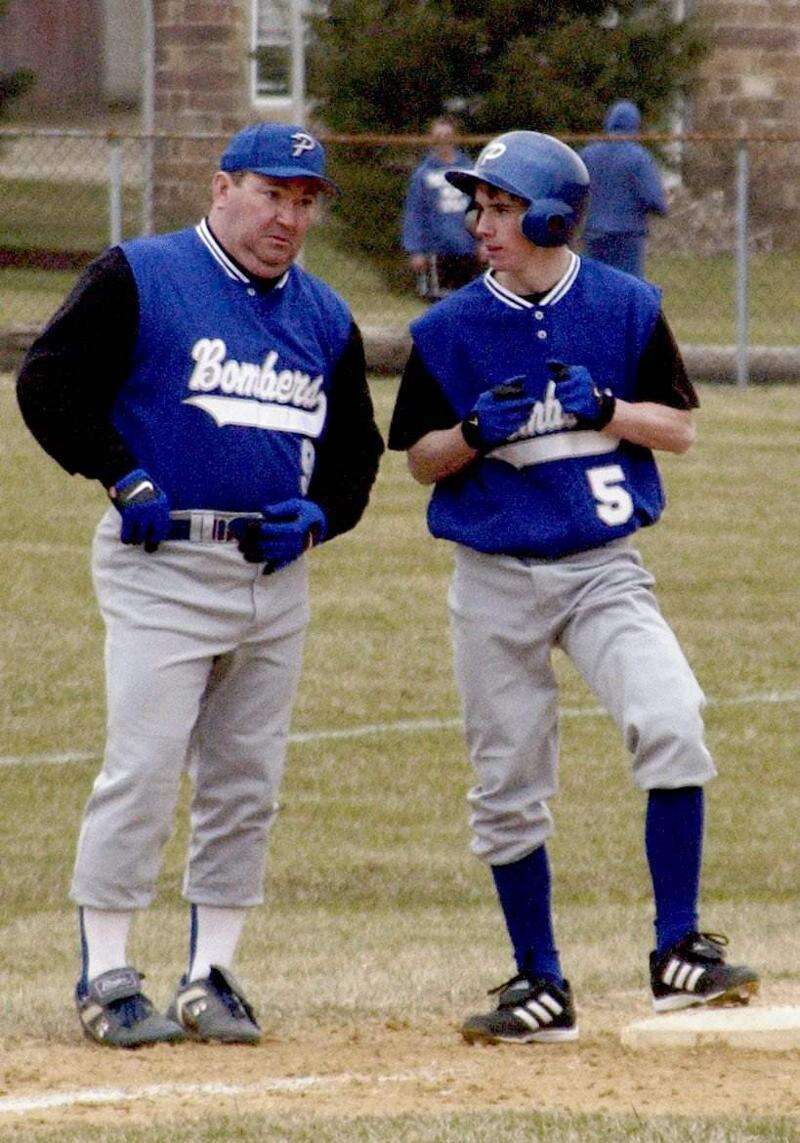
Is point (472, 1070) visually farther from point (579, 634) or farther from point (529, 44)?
point (529, 44)

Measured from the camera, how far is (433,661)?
1125cm

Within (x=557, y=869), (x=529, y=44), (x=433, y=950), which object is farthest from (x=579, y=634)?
(x=529, y=44)

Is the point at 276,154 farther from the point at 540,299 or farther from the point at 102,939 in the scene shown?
the point at 102,939

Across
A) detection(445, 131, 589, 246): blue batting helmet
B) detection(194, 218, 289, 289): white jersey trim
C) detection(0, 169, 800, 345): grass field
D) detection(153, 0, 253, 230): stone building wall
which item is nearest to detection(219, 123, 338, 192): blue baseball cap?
detection(194, 218, 289, 289): white jersey trim

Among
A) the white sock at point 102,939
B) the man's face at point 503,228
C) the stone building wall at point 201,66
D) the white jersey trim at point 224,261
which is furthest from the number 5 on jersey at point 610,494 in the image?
the stone building wall at point 201,66

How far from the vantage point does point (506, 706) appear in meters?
5.46

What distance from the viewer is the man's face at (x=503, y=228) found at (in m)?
5.46

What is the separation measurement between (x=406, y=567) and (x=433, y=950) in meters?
6.04

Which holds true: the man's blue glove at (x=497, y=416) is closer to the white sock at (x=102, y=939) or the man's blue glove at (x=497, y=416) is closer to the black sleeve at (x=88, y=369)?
the black sleeve at (x=88, y=369)

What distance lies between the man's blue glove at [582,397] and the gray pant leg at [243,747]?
2.37ft

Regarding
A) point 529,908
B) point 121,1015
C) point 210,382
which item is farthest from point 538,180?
point 121,1015

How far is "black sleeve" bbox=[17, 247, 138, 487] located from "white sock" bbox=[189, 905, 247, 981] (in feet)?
3.37

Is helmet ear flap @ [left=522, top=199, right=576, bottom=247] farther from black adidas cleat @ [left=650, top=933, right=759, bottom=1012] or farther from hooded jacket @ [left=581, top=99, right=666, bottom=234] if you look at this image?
hooded jacket @ [left=581, top=99, right=666, bottom=234]

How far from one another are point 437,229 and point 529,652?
556 inches
